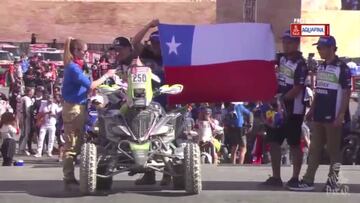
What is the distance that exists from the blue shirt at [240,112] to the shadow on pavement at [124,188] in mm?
6007

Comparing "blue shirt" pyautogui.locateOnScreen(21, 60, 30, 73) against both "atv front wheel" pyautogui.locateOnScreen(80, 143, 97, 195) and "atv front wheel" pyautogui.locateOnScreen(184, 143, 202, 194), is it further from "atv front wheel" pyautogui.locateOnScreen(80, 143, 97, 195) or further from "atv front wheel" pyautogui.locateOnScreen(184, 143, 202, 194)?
"atv front wheel" pyautogui.locateOnScreen(184, 143, 202, 194)

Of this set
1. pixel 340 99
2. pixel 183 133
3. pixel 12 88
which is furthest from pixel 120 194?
pixel 12 88

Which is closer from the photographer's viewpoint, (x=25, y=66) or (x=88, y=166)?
(x=88, y=166)

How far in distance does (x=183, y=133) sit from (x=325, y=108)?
1.68 metres

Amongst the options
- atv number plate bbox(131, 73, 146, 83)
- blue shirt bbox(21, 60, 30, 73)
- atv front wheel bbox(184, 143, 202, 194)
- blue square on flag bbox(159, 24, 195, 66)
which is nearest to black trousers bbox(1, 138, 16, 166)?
blue square on flag bbox(159, 24, 195, 66)

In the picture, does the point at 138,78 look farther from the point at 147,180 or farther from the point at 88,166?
the point at 147,180

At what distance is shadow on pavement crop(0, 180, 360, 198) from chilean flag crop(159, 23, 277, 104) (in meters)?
1.06

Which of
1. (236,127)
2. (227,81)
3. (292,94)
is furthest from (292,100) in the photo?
(236,127)

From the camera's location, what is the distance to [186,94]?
11.0 meters

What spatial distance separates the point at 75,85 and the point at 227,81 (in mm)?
2008

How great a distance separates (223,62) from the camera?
11.0m

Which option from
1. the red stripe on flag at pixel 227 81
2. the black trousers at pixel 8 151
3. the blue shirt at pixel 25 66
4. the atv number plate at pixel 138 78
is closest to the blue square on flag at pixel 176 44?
the red stripe on flag at pixel 227 81

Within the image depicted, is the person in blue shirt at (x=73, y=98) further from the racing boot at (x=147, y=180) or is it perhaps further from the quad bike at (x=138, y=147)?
the racing boot at (x=147, y=180)

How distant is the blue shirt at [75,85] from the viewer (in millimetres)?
9953
